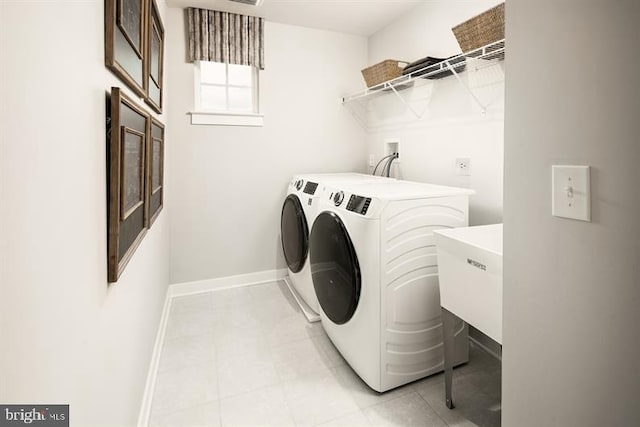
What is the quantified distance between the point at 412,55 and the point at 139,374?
A: 272 cm

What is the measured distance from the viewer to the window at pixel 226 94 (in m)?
2.91

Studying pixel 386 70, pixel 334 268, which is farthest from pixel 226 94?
pixel 334 268

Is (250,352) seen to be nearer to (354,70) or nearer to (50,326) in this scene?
(50,326)

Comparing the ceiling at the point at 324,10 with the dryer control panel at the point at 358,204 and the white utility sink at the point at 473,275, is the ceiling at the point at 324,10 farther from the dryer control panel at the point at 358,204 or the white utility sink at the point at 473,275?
the white utility sink at the point at 473,275

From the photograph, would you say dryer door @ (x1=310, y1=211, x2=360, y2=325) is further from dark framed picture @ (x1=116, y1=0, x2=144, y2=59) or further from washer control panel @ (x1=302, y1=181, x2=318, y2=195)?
dark framed picture @ (x1=116, y1=0, x2=144, y2=59)

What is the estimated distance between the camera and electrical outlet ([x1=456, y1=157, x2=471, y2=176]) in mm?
2235

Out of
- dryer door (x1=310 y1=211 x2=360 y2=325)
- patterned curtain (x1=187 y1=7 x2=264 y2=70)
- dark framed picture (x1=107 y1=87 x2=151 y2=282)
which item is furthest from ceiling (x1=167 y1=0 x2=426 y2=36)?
dark framed picture (x1=107 y1=87 x2=151 y2=282)

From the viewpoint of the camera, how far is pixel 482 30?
1783 millimetres

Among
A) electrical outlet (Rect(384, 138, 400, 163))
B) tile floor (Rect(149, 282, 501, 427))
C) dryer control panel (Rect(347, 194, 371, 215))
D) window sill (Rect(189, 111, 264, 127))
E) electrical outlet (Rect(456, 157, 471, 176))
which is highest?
window sill (Rect(189, 111, 264, 127))

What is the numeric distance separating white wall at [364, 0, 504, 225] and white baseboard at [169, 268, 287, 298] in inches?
57.9

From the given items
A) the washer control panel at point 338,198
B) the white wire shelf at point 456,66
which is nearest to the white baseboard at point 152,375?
the washer control panel at point 338,198

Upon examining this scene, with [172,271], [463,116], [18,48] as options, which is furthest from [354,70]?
[18,48]

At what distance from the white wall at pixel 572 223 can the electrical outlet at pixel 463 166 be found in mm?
1464

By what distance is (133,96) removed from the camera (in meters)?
1.33
